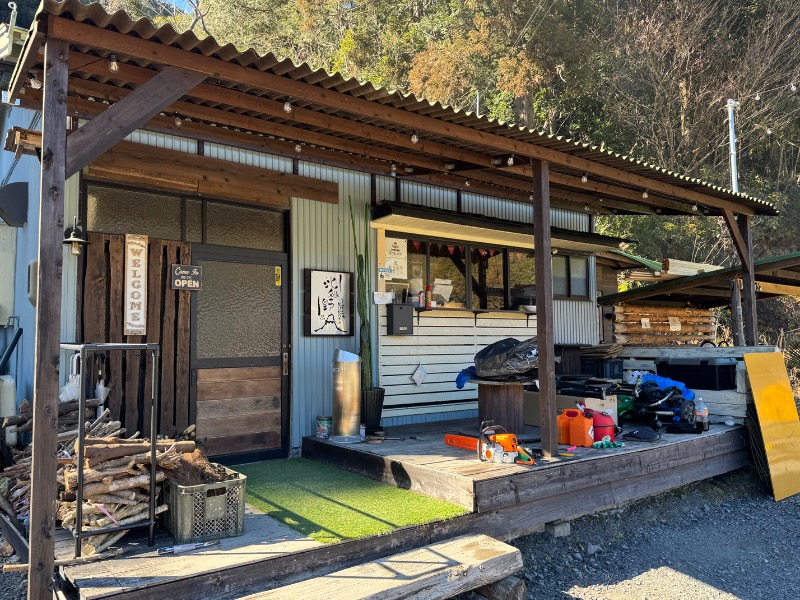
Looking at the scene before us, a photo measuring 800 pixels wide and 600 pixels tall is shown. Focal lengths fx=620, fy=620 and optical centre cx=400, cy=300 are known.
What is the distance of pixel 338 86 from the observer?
14.3ft

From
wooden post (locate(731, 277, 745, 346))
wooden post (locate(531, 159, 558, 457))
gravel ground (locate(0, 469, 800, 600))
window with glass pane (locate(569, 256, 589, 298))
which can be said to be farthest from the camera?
window with glass pane (locate(569, 256, 589, 298))

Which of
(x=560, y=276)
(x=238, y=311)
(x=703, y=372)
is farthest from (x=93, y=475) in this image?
(x=560, y=276)

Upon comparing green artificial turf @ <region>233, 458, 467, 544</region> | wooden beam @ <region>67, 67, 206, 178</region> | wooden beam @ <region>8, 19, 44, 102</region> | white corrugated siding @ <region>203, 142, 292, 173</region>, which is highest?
white corrugated siding @ <region>203, 142, 292, 173</region>

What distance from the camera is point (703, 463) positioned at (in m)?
6.69

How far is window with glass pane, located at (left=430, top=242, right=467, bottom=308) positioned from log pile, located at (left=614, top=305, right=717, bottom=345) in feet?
14.3

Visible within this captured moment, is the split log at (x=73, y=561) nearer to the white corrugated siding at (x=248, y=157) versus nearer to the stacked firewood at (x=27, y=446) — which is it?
the stacked firewood at (x=27, y=446)

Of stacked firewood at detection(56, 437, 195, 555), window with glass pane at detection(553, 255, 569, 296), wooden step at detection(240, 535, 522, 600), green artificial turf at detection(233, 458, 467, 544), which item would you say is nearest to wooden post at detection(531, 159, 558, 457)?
green artificial turf at detection(233, 458, 467, 544)

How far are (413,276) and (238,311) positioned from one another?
94.6 inches

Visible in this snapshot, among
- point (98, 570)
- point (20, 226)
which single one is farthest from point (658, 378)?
point (20, 226)

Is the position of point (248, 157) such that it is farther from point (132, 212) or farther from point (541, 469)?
point (541, 469)

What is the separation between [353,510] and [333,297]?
2.93 meters

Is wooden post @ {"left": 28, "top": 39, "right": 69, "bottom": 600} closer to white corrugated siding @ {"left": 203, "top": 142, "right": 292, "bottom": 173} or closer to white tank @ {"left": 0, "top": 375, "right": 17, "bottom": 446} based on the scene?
white corrugated siding @ {"left": 203, "top": 142, "right": 292, "bottom": 173}

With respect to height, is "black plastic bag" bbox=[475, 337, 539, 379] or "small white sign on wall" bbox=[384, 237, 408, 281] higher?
"small white sign on wall" bbox=[384, 237, 408, 281]

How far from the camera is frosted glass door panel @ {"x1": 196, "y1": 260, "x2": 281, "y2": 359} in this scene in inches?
239
